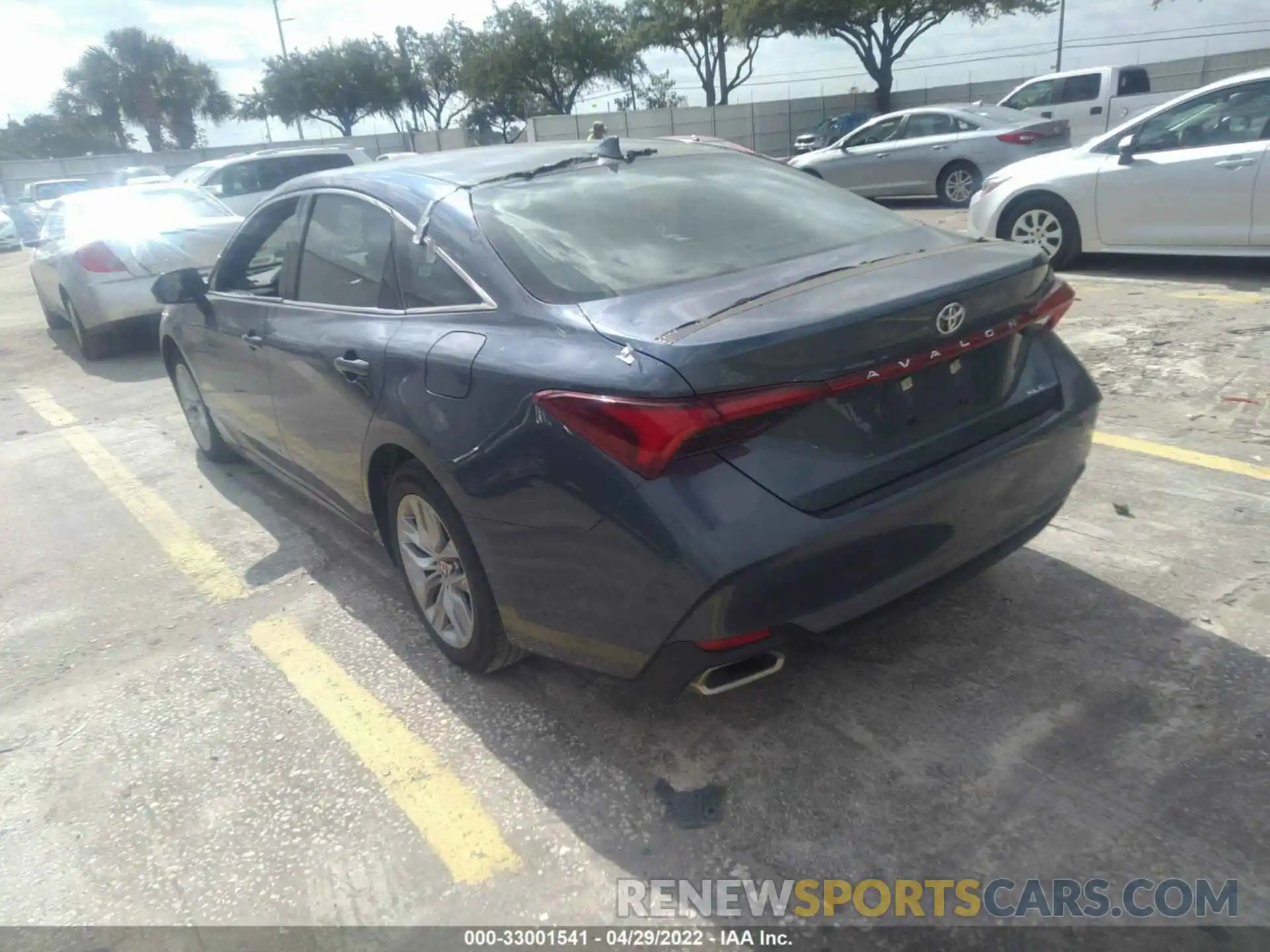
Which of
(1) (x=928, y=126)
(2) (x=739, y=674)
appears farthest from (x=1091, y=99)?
(2) (x=739, y=674)

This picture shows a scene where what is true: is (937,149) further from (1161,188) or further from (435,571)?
(435,571)

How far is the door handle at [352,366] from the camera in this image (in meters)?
3.15

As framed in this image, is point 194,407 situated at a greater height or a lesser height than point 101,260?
lesser

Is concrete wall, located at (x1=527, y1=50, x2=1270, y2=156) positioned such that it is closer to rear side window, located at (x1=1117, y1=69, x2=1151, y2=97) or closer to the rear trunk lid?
A: rear side window, located at (x1=1117, y1=69, x2=1151, y2=97)

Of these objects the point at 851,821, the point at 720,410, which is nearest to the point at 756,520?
the point at 720,410

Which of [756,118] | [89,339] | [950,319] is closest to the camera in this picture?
[950,319]

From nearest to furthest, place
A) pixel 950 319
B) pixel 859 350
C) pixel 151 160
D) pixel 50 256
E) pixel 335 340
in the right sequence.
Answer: pixel 859 350 < pixel 950 319 < pixel 335 340 < pixel 50 256 < pixel 151 160

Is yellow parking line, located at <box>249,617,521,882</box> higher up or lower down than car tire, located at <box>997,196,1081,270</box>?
lower down

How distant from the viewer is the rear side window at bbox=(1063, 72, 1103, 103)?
16.7m

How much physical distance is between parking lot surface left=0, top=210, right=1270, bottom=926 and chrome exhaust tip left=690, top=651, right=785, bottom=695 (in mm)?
67

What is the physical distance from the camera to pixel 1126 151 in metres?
7.57

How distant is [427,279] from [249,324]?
1523mm

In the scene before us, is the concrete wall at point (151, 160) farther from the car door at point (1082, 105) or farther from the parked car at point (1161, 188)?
the parked car at point (1161, 188)

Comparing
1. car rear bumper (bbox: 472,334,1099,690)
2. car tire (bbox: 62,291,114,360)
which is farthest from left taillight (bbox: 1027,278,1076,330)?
car tire (bbox: 62,291,114,360)
